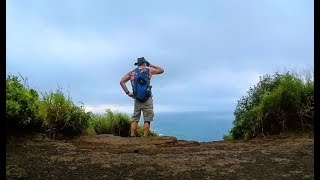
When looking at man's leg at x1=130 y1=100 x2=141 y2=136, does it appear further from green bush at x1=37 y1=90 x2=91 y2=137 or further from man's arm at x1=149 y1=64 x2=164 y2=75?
green bush at x1=37 y1=90 x2=91 y2=137

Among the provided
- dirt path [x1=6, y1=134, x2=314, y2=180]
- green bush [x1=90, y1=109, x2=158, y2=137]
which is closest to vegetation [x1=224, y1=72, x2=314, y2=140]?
dirt path [x1=6, y1=134, x2=314, y2=180]

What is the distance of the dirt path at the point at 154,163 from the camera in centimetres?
653

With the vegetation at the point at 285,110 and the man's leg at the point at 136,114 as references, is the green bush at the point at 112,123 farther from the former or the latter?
the vegetation at the point at 285,110

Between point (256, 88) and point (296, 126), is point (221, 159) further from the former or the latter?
point (256, 88)

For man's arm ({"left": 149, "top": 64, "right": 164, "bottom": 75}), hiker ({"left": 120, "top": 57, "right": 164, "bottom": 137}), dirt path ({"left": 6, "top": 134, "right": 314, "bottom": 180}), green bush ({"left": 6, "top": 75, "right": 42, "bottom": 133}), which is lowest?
dirt path ({"left": 6, "top": 134, "right": 314, "bottom": 180})

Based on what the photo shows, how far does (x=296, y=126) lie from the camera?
10.5 metres

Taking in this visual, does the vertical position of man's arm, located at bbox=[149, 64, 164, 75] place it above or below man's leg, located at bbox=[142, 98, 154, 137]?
above

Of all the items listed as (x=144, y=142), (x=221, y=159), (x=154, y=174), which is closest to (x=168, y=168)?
(x=154, y=174)

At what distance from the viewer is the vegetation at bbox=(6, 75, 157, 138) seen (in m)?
8.53

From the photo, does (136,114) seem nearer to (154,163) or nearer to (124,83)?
(124,83)

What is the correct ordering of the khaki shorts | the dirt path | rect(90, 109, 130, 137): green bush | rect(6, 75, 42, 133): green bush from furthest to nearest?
rect(90, 109, 130, 137): green bush, the khaki shorts, rect(6, 75, 42, 133): green bush, the dirt path

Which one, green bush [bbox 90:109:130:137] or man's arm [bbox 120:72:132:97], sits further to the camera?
green bush [bbox 90:109:130:137]

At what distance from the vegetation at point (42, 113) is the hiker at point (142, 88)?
1398 mm

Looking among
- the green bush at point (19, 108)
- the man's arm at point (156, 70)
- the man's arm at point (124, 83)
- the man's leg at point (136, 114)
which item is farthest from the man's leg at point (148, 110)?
the green bush at point (19, 108)
